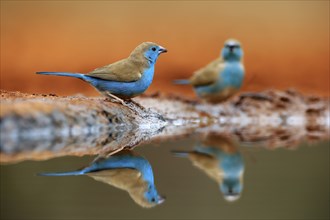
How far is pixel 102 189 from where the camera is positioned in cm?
375

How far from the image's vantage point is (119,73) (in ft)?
21.4

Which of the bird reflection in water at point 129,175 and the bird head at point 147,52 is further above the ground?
the bird head at point 147,52

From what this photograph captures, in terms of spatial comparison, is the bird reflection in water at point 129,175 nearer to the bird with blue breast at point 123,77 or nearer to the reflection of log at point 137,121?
the reflection of log at point 137,121

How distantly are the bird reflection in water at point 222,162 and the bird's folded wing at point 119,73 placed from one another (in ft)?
3.16

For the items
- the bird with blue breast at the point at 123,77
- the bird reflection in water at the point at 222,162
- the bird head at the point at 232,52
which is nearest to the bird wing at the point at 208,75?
the bird head at the point at 232,52

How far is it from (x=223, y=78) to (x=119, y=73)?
222 cm

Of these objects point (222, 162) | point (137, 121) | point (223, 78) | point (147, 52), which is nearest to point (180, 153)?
point (222, 162)

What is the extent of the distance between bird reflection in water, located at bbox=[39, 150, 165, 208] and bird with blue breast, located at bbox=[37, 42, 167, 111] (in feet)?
6.12

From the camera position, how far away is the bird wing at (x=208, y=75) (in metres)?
8.46

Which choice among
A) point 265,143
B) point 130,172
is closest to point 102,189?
point 130,172

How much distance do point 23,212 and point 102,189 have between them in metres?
0.65

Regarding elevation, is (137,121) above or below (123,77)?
below

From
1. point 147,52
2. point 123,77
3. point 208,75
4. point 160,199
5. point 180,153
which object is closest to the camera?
point 160,199

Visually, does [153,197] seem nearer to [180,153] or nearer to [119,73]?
[180,153]
